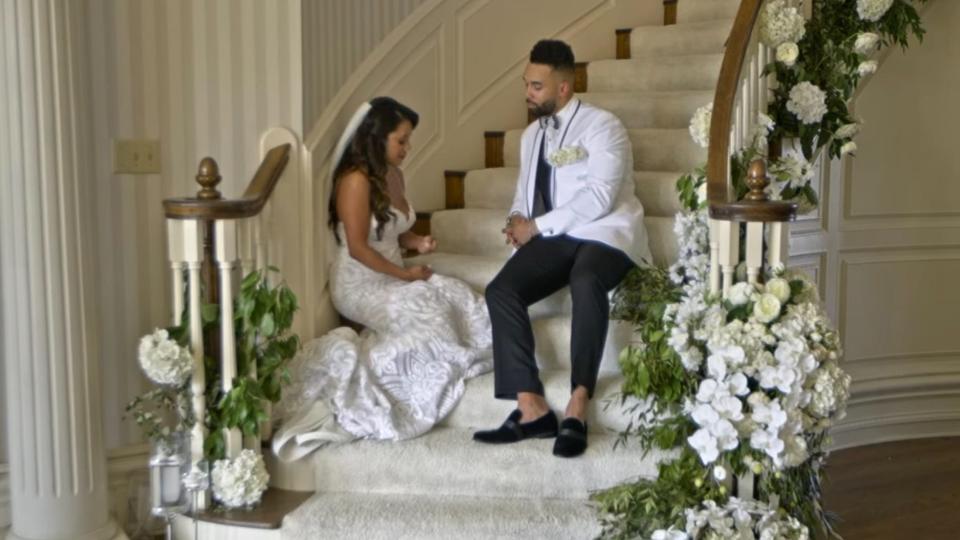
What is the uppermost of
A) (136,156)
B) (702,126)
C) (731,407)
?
(702,126)

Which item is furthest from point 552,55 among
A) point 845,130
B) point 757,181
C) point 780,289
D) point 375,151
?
point 780,289

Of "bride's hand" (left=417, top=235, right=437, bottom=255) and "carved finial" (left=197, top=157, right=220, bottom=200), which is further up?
"carved finial" (left=197, top=157, right=220, bottom=200)

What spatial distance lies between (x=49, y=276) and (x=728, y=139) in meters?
2.03

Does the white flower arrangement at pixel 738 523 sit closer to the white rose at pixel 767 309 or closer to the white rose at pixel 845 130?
the white rose at pixel 767 309

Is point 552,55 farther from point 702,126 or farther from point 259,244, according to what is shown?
point 259,244

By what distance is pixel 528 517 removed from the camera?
309 centimetres

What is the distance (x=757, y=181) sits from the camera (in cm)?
301

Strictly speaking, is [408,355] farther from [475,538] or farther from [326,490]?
[475,538]

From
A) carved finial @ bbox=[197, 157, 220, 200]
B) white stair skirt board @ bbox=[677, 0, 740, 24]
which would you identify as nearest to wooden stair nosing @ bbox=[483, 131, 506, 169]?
white stair skirt board @ bbox=[677, 0, 740, 24]

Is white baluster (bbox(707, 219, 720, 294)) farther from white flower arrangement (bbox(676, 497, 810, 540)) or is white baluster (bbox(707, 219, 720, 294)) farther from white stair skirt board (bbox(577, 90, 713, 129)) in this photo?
white stair skirt board (bbox(577, 90, 713, 129))

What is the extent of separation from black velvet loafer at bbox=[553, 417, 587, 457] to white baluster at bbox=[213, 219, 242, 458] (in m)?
0.97

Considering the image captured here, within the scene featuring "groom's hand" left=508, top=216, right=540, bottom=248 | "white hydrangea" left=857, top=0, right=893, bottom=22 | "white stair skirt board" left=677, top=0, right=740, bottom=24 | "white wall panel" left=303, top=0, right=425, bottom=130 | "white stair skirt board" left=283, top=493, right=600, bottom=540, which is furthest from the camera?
"white stair skirt board" left=677, top=0, right=740, bottom=24

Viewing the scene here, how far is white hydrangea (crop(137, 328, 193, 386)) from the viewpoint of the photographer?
3076mm

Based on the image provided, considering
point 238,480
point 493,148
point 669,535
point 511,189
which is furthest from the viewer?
point 493,148
